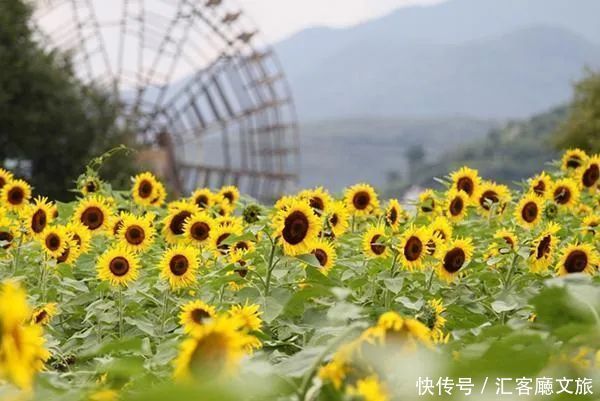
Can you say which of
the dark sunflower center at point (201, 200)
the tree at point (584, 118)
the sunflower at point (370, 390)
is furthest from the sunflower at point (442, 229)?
the tree at point (584, 118)

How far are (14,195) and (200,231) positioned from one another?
0.88 meters

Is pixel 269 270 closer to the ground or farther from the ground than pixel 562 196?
closer to the ground

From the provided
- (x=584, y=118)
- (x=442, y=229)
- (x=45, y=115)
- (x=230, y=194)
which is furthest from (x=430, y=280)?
(x=584, y=118)

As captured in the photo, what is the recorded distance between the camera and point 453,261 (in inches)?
83.4

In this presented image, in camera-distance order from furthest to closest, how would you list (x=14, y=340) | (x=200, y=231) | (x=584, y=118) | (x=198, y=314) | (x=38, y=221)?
(x=584, y=118)
(x=38, y=221)
(x=200, y=231)
(x=198, y=314)
(x=14, y=340)

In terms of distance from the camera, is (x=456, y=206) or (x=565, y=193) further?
(x=565, y=193)

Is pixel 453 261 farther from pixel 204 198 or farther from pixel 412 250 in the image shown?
pixel 204 198

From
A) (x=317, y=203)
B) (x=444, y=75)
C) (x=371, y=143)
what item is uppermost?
(x=444, y=75)

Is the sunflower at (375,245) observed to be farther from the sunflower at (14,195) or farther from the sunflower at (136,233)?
the sunflower at (14,195)

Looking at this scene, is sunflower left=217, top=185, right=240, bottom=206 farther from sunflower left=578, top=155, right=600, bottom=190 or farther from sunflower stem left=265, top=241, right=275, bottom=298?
sunflower stem left=265, top=241, right=275, bottom=298

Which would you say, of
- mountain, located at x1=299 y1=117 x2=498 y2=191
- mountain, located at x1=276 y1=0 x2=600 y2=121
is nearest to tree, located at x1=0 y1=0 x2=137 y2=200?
mountain, located at x1=299 y1=117 x2=498 y2=191

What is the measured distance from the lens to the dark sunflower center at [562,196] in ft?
10.2

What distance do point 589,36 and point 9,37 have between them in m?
183

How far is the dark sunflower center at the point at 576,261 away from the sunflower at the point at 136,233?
3.35ft
